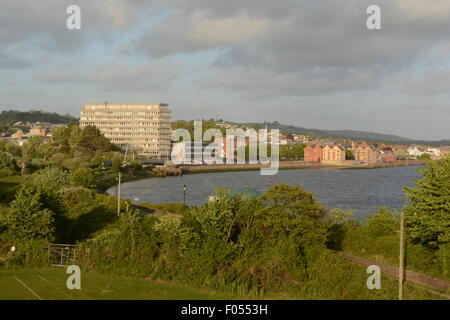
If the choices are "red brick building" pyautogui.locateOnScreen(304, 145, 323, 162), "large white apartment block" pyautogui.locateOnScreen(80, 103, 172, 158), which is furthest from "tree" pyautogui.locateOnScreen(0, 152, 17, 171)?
"red brick building" pyautogui.locateOnScreen(304, 145, 323, 162)

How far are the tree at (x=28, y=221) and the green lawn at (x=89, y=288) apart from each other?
2.47 meters

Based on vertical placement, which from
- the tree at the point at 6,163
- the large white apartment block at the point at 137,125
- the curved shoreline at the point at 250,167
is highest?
the large white apartment block at the point at 137,125

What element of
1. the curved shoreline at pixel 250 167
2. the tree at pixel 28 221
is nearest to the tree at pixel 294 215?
the tree at pixel 28 221

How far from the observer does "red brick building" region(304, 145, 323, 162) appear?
357 ft

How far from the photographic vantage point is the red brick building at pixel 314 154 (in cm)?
10881

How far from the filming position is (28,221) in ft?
54.6

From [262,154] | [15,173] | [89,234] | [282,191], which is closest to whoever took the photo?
[282,191]

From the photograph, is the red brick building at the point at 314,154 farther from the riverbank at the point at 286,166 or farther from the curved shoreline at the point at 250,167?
the curved shoreline at the point at 250,167

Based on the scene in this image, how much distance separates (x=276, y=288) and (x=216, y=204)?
13.5 ft
